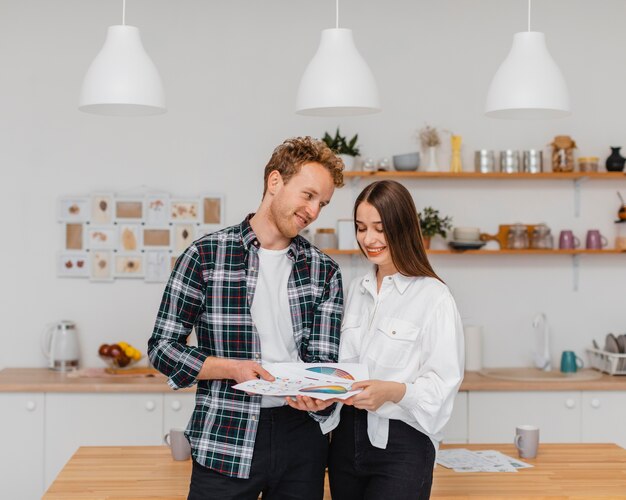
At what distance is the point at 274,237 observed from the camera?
226 cm

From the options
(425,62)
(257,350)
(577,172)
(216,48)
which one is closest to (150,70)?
(257,350)

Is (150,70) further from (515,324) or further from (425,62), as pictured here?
(515,324)

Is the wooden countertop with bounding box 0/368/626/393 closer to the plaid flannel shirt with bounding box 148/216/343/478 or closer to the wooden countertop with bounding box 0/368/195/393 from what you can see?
the wooden countertop with bounding box 0/368/195/393

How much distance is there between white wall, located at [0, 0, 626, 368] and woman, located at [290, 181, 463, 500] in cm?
220

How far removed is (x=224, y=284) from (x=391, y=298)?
1.48 ft

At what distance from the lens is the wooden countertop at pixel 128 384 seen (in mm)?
3902

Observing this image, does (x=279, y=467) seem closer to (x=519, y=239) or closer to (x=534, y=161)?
(x=519, y=239)

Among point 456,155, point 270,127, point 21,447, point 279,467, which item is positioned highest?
point 270,127

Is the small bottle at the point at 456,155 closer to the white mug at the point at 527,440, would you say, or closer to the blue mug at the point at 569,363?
the blue mug at the point at 569,363

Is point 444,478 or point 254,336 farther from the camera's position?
point 444,478

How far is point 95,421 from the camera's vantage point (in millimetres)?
3945

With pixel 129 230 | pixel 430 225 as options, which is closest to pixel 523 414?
pixel 430 225

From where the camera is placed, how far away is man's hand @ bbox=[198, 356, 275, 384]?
206 cm

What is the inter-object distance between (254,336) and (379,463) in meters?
0.45
